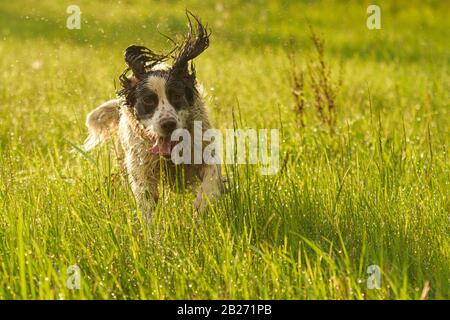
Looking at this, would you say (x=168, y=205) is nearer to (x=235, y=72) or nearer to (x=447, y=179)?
(x=447, y=179)

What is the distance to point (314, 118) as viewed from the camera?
780 cm

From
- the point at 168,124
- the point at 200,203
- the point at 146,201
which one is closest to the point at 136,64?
the point at 168,124

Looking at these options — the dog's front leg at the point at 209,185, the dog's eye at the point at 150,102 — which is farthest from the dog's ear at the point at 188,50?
the dog's front leg at the point at 209,185

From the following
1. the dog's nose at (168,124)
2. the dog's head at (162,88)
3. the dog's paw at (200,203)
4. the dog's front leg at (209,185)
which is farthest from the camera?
the dog's head at (162,88)

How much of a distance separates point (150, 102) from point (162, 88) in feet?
0.42

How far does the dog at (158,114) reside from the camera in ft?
17.7

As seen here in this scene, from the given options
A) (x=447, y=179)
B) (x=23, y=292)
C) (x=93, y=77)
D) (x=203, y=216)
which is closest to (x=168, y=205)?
(x=203, y=216)

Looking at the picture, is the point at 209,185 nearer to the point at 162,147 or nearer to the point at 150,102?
the point at 162,147

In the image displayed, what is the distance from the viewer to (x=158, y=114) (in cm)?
538

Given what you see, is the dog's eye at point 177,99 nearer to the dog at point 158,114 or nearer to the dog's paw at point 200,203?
the dog at point 158,114

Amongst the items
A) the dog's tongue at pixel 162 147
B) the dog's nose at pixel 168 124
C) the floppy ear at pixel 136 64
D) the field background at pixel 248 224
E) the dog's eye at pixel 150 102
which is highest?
the floppy ear at pixel 136 64

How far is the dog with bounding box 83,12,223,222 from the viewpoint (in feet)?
17.7

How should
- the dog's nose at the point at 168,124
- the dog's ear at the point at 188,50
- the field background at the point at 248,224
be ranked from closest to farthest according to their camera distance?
the field background at the point at 248,224
the dog's nose at the point at 168,124
the dog's ear at the point at 188,50
